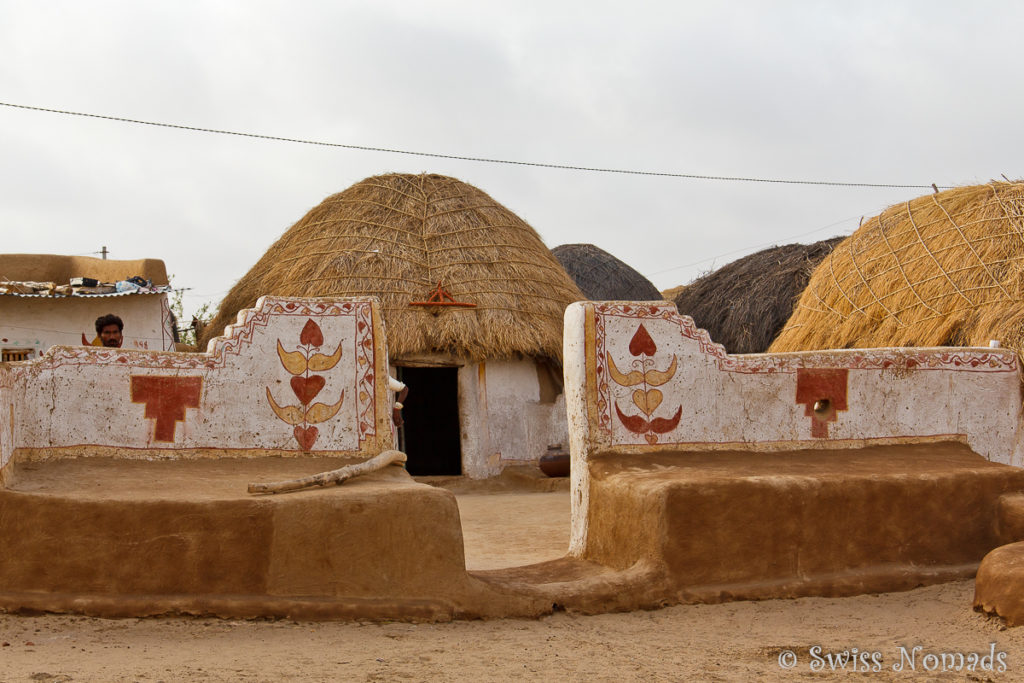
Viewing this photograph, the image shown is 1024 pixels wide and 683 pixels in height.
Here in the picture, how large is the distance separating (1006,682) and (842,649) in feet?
2.32

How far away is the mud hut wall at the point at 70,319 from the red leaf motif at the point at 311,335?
6976mm

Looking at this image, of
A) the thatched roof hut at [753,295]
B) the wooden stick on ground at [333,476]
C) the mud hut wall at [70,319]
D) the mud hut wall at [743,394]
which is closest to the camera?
the wooden stick on ground at [333,476]

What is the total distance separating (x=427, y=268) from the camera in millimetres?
13195

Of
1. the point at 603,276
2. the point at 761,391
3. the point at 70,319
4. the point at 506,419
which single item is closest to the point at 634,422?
the point at 761,391

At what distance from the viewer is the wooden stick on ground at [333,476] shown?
187 inches

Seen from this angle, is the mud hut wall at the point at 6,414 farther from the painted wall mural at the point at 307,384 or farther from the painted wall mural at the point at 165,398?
the painted wall mural at the point at 307,384

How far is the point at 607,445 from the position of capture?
598cm

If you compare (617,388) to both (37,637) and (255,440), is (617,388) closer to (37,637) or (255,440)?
(255,440)

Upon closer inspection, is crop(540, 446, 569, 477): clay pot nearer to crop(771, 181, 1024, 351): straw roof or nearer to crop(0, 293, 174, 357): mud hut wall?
crop(771, 181, 1024, 351): straw roof

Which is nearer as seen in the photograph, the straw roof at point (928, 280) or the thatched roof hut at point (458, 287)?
the straw roof at point (928, 280)

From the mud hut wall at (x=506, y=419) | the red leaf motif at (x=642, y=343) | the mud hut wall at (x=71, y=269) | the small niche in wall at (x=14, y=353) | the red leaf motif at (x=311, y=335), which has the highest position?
the mud hut wall at (x=71, y=269)

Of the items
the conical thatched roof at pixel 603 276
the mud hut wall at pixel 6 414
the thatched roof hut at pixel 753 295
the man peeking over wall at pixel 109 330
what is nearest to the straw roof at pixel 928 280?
the thatched roof hut at pixel 753 295

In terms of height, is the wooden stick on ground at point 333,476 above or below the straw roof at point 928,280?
below

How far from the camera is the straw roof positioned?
8.38m
